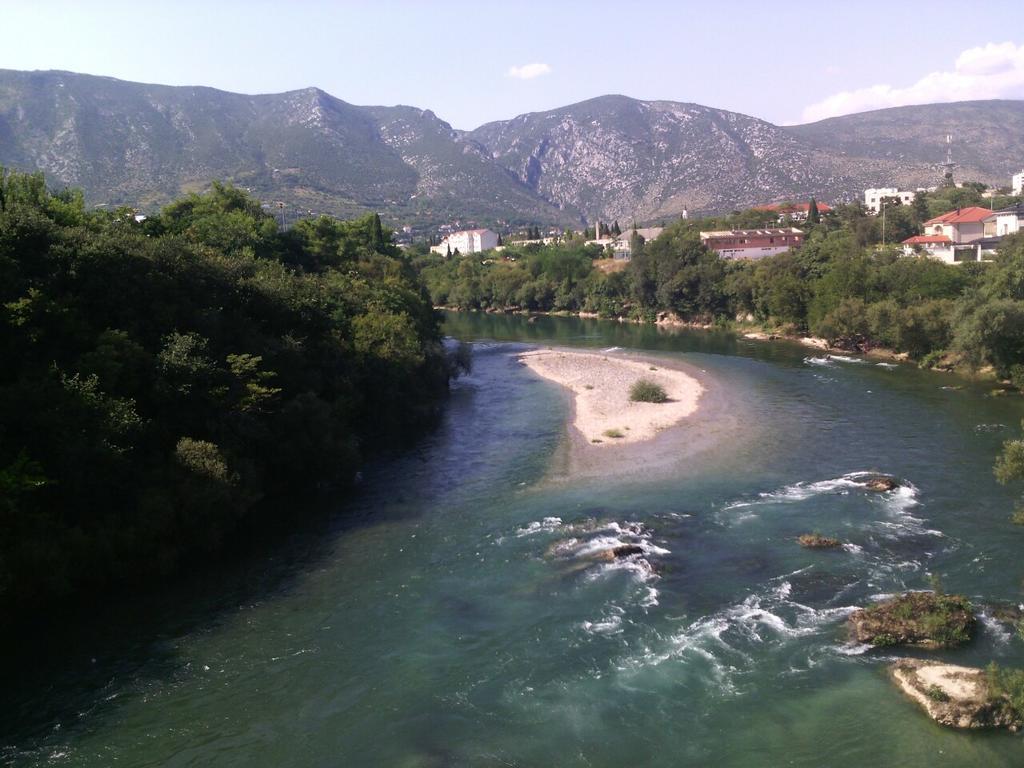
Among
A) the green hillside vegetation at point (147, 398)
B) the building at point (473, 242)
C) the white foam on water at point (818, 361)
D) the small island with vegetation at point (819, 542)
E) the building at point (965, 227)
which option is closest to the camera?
the green hillside vegetation at point (147, 398)

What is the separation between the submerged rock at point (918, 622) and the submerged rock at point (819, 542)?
178 inches

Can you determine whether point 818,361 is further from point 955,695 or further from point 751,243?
point 955,695

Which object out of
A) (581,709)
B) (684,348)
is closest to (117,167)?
(684,348)

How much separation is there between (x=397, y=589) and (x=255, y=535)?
777 cm

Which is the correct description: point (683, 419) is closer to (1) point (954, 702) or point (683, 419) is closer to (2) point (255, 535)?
(2) point (255, 535)

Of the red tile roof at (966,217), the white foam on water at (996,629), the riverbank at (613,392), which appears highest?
the red tile roof at (966,217)

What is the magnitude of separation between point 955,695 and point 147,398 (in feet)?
85.5

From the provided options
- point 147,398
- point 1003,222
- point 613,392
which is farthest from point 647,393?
point 1003,222

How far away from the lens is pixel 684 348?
7431 cm

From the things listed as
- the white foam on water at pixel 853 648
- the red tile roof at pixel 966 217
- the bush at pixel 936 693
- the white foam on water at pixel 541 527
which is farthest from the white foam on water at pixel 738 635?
the red tile roof at pixel 966 217

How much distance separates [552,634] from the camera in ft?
65.8

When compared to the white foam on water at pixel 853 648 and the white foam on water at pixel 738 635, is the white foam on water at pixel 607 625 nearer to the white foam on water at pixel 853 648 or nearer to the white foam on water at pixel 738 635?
the white foam on water at pixel 738 635

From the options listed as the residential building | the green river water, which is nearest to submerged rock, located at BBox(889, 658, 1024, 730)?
the green river water

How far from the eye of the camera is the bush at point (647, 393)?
49625mm
